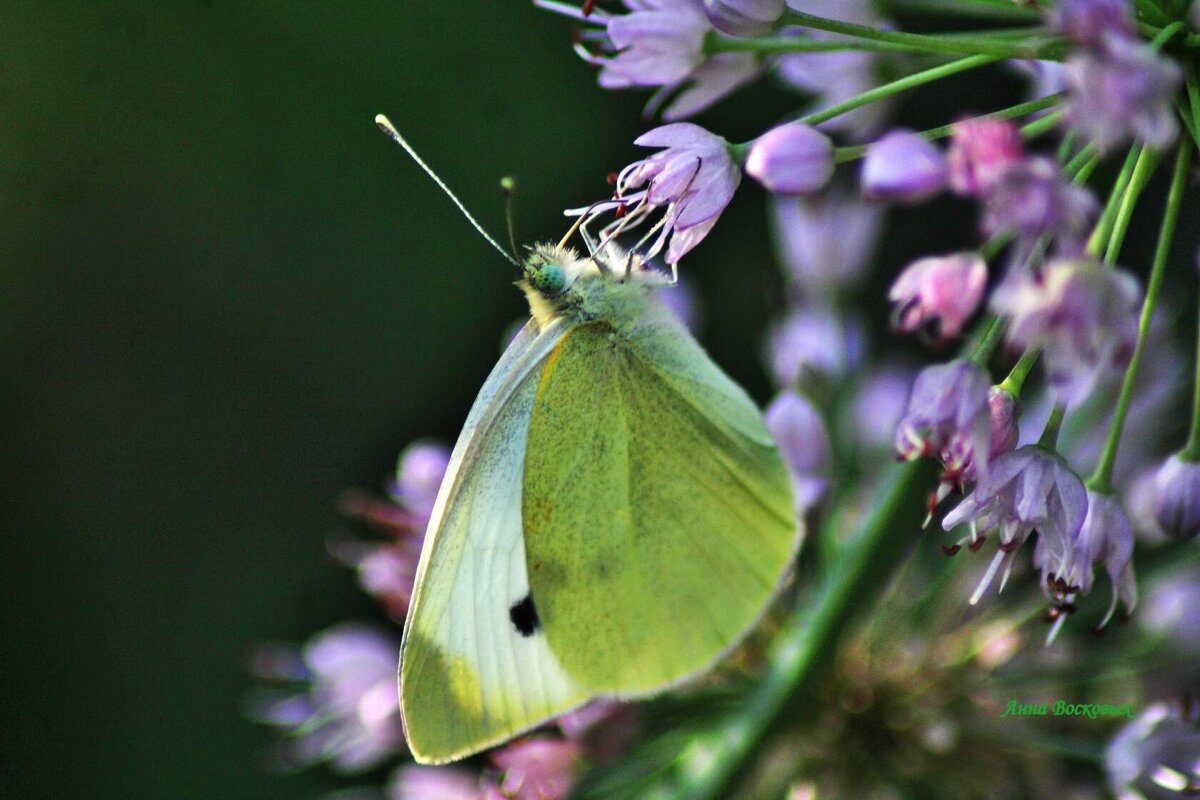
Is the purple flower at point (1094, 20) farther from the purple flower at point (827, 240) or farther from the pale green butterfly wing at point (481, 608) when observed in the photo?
the purple flower at point (827, 240)

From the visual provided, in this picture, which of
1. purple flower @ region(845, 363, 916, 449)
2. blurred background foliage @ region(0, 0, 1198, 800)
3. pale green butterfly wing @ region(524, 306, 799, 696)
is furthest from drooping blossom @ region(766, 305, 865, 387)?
blurred background foliage @ region(0, 0, 1198, 800)

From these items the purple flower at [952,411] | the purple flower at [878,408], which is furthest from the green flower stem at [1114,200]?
the purple flower at [878,408]

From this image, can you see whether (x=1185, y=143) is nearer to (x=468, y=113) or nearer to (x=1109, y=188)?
(x=1109, y=188)

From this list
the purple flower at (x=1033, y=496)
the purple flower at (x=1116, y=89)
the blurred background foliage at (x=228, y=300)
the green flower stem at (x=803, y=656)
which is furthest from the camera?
the blurred background foliage at (x=228, y=300)

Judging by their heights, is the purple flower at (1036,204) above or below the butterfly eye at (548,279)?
below

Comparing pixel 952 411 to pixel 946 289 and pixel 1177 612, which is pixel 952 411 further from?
pixel 1177 612

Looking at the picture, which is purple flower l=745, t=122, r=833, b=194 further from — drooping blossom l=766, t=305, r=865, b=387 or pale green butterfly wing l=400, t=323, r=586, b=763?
drooping blossom l=766, t=305, r=865, b=387
